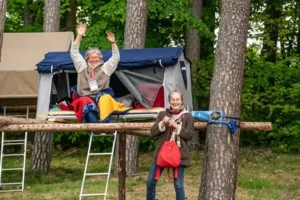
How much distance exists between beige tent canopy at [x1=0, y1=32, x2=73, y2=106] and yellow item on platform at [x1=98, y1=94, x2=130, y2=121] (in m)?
3.81

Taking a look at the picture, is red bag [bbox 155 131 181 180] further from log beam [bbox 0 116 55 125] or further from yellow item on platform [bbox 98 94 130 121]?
log beam [bbox 0 116 55 125]

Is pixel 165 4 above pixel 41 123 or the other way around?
above

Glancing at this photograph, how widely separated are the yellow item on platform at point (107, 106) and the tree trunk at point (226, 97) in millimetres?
1356

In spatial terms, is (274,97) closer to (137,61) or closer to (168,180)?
(168,180)

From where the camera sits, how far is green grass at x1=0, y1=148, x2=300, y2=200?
12461 millimetres

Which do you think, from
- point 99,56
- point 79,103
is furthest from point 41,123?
point 99,56

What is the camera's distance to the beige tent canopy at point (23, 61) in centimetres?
1343

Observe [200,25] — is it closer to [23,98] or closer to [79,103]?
[23,98]

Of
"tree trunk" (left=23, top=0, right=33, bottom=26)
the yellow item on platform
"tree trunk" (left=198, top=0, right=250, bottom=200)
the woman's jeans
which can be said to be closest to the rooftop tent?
the yellow item on platform

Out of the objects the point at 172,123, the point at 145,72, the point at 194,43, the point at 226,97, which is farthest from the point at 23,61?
the point at 172,123

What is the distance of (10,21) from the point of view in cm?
2033

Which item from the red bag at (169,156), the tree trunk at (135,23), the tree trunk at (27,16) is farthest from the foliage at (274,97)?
the red bag at (169,156)

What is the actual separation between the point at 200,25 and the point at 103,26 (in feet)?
7.33

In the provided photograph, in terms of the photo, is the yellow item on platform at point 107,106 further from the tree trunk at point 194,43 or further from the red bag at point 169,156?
the tree trunk at point 194,43
